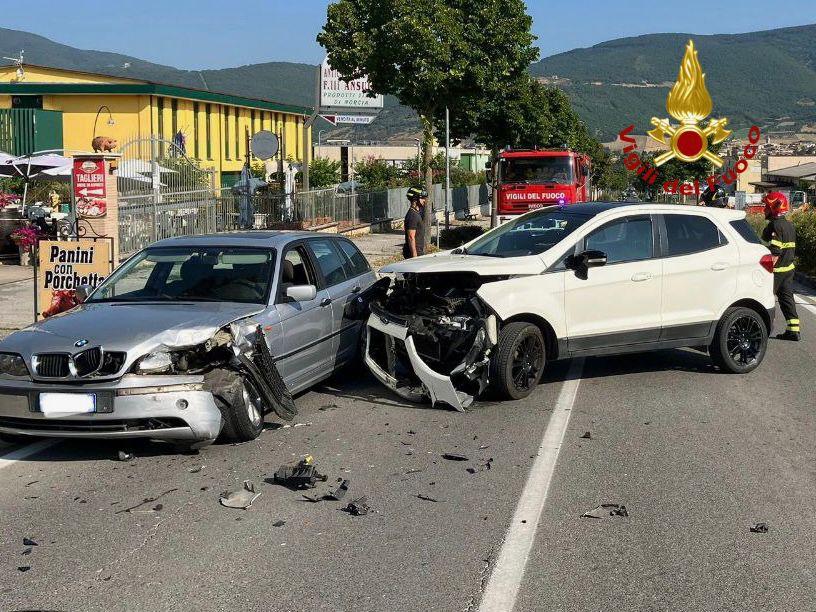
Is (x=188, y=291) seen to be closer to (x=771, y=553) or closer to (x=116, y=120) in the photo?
(x=771, y=553)

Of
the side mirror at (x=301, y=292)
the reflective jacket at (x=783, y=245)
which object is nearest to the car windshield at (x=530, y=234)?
the side mirror at (x=301, y=292)

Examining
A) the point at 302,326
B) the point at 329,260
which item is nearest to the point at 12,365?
the point at 302,326

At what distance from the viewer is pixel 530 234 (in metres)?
9.80

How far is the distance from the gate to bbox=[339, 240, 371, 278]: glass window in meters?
8.18

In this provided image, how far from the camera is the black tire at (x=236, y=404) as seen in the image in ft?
22.6

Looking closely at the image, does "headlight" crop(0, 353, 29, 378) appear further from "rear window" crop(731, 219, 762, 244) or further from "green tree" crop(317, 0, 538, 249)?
"green tree" crop(317, 0, 538, 249)

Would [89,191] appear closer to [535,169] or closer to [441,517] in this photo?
[441,517]

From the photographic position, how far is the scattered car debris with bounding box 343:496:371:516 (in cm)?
574

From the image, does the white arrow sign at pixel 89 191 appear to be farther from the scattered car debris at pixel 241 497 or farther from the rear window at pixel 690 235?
the scattered car debris at pixel 241 497

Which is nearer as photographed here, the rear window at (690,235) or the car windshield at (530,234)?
the car windshield at (530,234)

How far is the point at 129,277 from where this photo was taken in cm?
865

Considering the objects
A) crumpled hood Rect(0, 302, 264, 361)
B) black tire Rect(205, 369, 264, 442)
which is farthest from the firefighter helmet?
black tire Rect(205, 369, 264, 442)

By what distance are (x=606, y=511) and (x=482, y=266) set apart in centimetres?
340

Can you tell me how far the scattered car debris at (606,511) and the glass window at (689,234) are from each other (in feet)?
14.5
